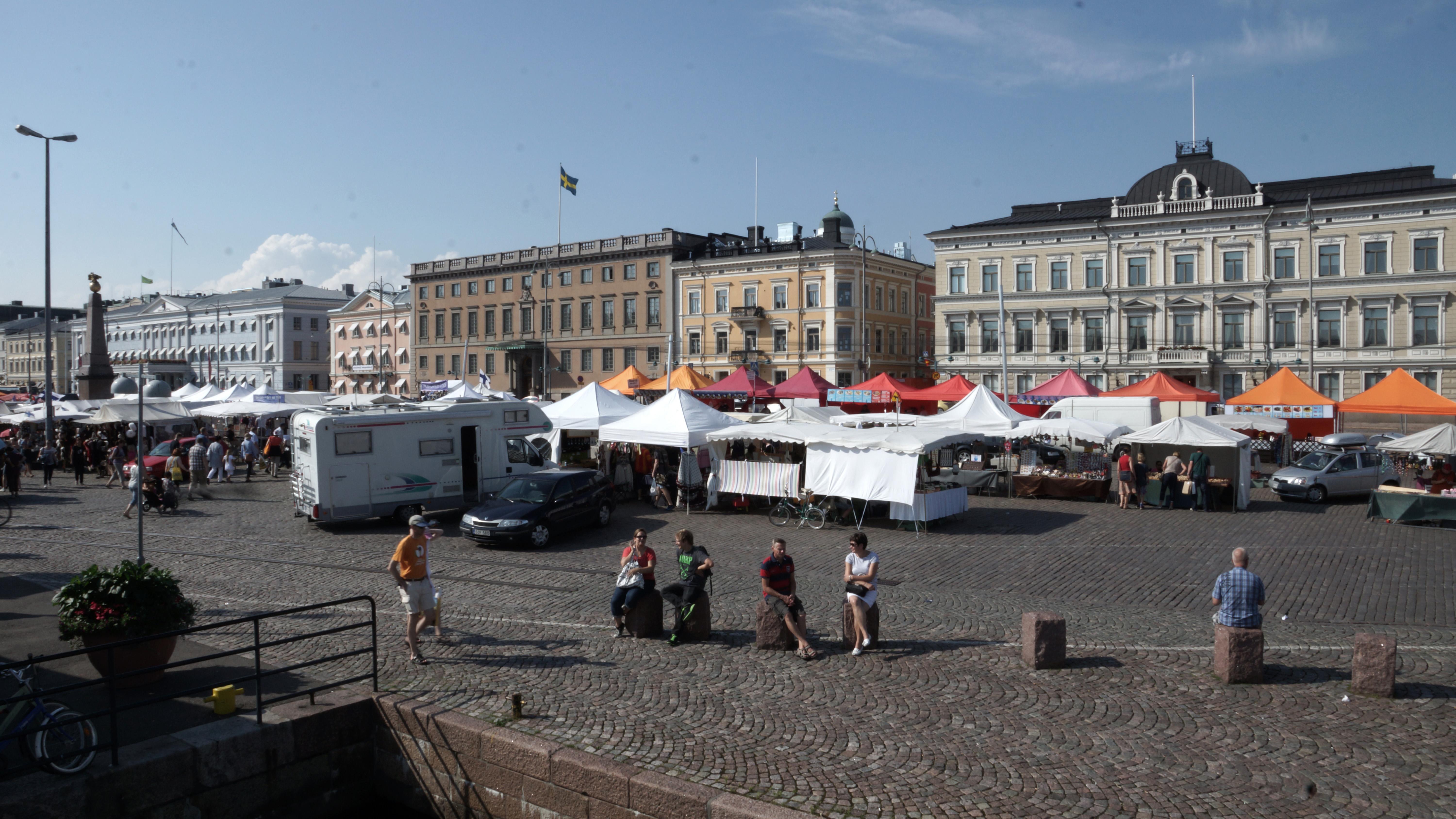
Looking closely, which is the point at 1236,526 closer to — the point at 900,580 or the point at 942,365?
the point at 900,580

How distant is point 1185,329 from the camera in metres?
54.1

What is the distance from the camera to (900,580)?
15.7 m

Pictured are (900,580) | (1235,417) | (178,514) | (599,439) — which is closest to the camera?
(900,580)

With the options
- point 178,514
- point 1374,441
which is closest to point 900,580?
point 178,514

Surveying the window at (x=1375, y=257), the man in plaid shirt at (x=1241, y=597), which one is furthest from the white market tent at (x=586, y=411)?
the window at (x=1375, y=257)

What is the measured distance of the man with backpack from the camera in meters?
11.3

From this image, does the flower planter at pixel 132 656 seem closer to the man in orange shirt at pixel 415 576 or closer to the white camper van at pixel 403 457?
the man in orange shirt at pixel 415 576

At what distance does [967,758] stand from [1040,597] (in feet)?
23.1

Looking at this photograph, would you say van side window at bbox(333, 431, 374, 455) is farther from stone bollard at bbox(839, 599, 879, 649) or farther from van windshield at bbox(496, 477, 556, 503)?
stone bollard at bbox(839, 599, 879, 649)

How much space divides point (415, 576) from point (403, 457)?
11.1 metres

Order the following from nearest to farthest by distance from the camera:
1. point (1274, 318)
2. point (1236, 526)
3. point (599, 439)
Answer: point (1236, 526)
point (599, 439)
point (1274, 318)

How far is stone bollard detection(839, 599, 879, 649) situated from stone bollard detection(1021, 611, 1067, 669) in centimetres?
170

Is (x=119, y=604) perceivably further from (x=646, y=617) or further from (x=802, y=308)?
(x=802, y=308)

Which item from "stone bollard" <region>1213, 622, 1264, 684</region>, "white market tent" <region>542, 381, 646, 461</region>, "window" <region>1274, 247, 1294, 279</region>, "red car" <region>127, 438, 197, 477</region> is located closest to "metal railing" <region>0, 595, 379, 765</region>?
"stone bollard" <region>1213, 622, 1264, 684</region>
